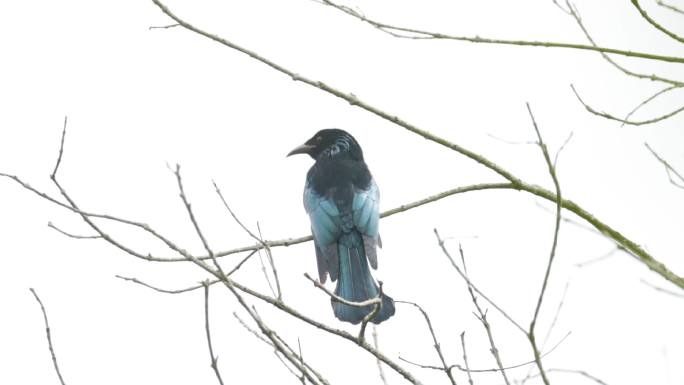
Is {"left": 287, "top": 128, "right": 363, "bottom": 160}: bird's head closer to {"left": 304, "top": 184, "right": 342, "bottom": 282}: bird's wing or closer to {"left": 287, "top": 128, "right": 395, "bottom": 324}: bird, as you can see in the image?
{"left": 287, "top": 128, "right": 395, "bottom": 324}: bird

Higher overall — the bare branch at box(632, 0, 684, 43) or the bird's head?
the bird's head

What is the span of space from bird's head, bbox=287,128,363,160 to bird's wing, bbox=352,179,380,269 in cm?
89

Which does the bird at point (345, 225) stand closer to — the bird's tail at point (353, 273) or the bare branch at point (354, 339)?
the bird's tail at point (353, 273)

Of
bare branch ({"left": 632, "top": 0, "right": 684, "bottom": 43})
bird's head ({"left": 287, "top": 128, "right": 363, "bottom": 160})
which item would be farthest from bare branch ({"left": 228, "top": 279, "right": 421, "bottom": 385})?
bird's head ({"left": 287, "top": 128, "right": 363, "bottom": 160})

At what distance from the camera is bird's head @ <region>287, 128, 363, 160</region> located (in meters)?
8.09

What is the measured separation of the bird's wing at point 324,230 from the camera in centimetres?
670

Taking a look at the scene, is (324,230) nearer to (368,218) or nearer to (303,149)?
(368,218)

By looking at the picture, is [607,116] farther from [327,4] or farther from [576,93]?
[327,4]

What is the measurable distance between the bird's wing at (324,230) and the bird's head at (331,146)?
2.73ft

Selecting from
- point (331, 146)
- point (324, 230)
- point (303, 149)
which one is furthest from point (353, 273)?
point (303, 149)

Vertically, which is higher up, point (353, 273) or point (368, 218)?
point (368, 218)

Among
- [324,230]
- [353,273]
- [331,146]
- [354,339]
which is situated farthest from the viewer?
[331,146]

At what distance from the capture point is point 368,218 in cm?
694

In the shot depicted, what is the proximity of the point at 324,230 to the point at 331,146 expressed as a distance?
1.45m
